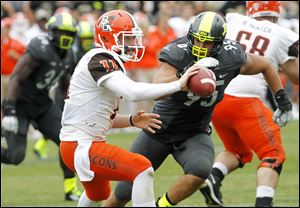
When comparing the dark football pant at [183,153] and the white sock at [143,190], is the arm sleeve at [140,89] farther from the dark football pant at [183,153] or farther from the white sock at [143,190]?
the dark football pant at [183,153]

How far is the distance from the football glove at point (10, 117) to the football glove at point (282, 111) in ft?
9.29

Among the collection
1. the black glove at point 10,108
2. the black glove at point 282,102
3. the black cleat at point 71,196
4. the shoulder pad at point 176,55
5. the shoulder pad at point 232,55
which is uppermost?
the shoulder pad at point 176,55

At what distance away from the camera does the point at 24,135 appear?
858cm

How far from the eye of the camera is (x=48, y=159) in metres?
11.7

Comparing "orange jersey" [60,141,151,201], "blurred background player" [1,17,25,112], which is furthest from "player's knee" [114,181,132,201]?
"blurred background player" [1,17,25,112]

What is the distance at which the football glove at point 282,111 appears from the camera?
652 centimetres

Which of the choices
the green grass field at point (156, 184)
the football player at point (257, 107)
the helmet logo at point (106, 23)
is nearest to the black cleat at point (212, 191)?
the football player at point (257, 107)

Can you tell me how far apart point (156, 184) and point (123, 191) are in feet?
9.27

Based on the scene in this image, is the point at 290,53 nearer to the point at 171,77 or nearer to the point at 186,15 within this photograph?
the point at 171,77

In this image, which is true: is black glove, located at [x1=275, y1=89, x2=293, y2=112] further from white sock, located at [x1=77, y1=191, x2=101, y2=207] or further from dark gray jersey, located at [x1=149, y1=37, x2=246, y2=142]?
white sock, located at [x1=77, y1=191, x2=101, y2=207]

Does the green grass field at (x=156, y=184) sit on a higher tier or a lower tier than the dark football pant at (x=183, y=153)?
lower

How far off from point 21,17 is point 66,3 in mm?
1626

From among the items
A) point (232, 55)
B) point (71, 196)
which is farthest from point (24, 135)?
point (232, 55)

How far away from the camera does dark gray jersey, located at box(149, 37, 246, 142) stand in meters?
6.02
